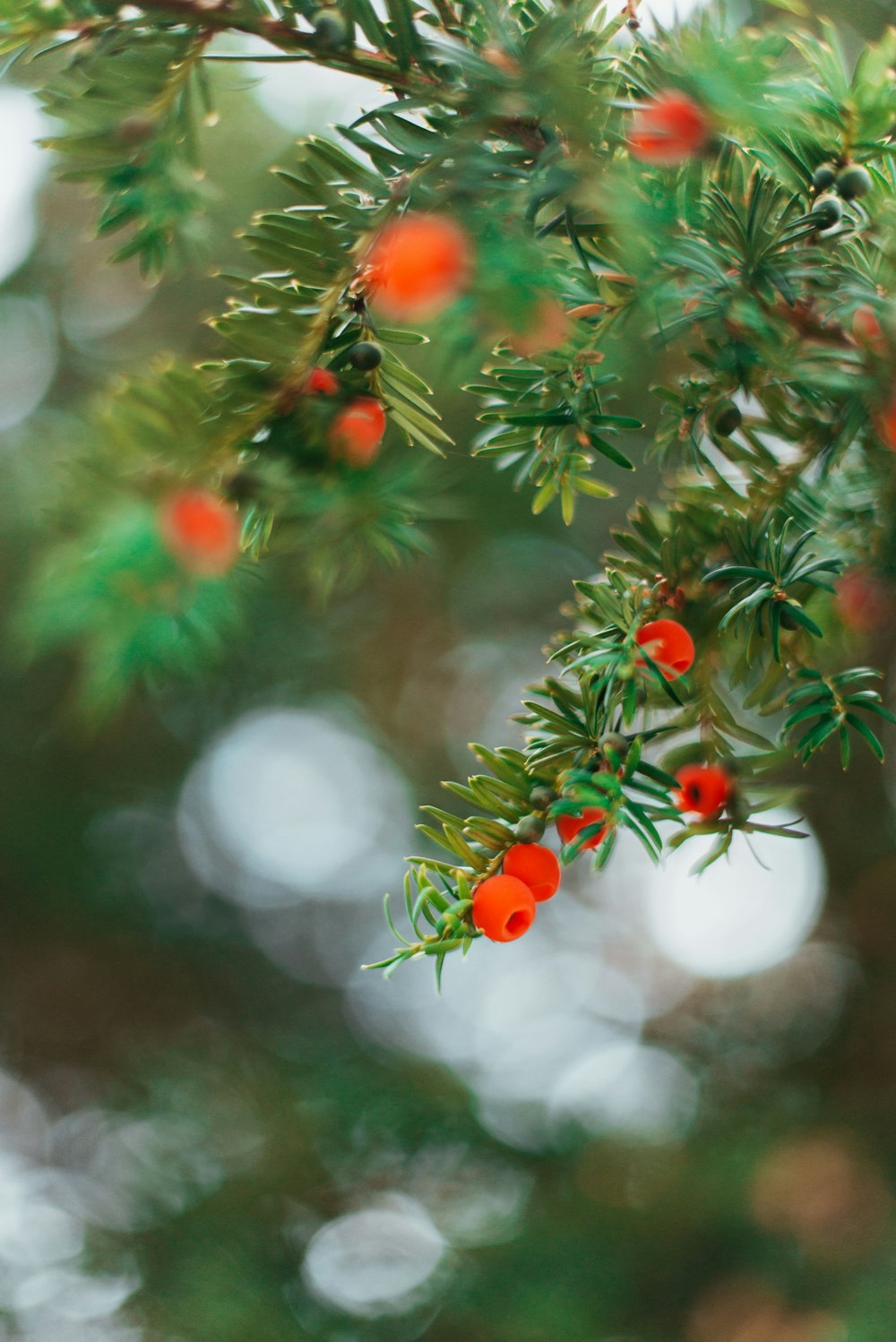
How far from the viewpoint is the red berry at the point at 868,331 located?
284 mm

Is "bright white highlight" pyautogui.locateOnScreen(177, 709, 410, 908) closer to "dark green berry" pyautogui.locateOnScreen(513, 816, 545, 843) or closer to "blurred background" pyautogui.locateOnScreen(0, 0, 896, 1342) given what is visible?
"blurred background" pyautogui.locateOnScreen(0, 0, 896, 1342)

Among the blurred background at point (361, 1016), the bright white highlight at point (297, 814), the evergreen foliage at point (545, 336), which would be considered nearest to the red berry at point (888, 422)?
the evergreen foliage at point (545, 336)

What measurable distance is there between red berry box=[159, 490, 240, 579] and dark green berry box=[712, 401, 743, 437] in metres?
0.17

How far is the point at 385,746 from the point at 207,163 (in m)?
0.96

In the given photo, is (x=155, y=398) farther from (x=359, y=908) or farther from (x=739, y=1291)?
(x=359, y=908)

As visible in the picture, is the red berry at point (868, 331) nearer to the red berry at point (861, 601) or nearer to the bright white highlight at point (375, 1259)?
the red berry at point (861, 601)

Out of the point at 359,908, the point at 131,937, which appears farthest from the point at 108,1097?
the point at 359,908

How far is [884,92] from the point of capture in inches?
12.1

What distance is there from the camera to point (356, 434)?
271 millimetres

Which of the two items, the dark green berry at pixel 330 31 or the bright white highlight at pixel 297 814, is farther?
the bright white highlight at pixel 297 814

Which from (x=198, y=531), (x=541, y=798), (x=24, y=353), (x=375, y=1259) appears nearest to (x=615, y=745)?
(x=541, y=798)

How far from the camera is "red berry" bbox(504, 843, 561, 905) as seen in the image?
30 cm

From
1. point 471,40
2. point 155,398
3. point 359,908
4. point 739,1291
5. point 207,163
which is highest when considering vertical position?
point 207,163

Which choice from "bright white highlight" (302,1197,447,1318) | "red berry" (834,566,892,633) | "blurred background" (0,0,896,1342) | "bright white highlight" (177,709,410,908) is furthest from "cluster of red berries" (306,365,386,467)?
"bright white highlight" (177,709,410,908)
